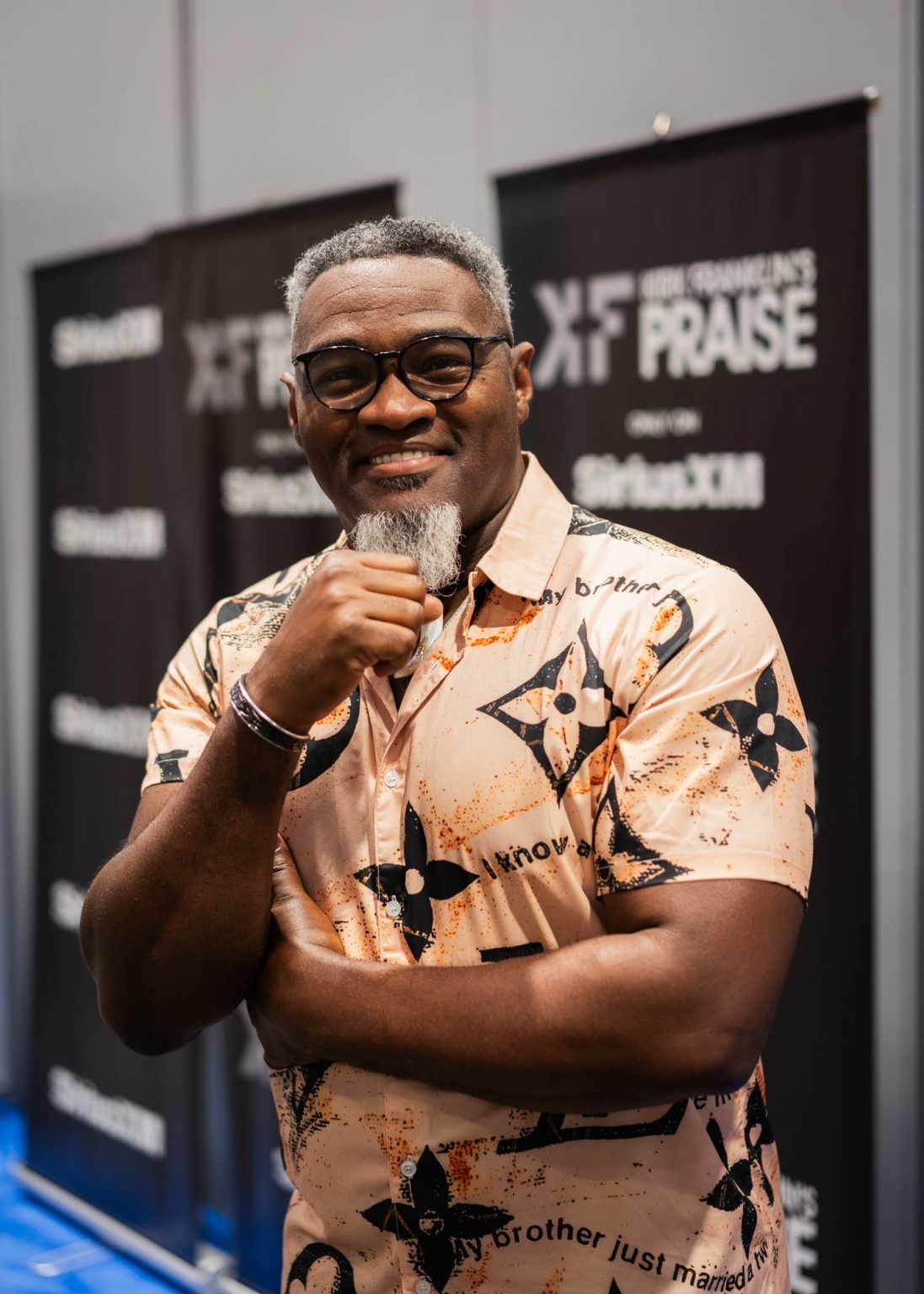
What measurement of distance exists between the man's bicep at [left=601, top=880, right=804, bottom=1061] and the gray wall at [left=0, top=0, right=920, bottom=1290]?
1.10 metres

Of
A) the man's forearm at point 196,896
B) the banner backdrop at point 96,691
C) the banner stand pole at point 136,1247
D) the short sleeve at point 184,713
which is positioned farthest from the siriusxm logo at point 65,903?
the man's forearm at point 196,896

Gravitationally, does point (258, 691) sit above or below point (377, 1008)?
above

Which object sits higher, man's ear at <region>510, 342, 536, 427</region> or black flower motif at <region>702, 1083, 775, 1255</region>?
man's ear at <region>510, 342, 536, 427</region>

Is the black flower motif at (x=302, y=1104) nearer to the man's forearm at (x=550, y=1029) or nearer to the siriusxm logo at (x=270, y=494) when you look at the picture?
the man's forearm at (x=550, y=1029)

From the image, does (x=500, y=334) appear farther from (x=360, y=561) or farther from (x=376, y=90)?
(x=376, y=90)

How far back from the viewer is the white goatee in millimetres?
1482

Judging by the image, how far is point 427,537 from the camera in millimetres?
1483

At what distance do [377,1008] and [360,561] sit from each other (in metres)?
0.45

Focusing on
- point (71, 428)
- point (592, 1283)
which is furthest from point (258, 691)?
point (71, 428)

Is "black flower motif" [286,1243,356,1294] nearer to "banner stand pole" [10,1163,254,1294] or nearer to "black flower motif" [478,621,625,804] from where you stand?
"black flower motif" [478,621,625,804]

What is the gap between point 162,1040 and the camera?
149cm

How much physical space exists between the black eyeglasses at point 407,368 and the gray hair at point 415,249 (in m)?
0.09

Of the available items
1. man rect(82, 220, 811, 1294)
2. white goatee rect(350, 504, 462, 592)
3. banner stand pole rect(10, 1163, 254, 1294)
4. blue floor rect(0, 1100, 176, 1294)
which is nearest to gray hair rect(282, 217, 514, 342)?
man rect(82, 220, 811, 1294)

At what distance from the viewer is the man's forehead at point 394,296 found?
1.47 meters
